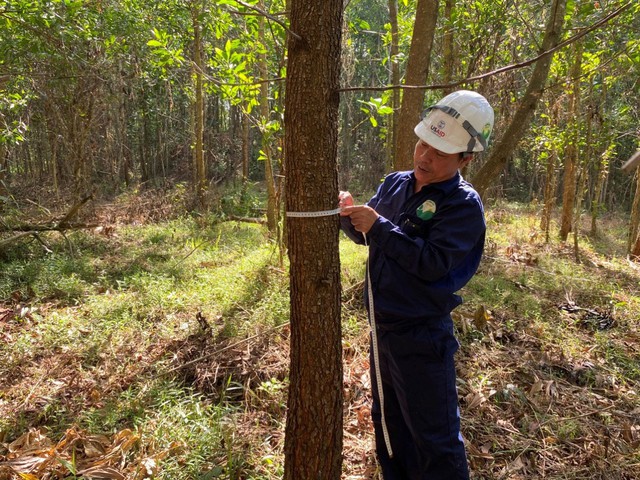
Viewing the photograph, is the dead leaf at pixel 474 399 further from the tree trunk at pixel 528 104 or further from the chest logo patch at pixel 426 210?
the tree trunk at pixel 528 104

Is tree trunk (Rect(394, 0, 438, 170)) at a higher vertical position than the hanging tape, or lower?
higher

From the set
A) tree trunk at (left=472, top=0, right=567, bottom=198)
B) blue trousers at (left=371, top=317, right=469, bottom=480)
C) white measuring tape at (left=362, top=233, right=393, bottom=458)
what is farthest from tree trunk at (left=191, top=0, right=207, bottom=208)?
blue trousers at (left=371, top=317, right=469, bottom=480)

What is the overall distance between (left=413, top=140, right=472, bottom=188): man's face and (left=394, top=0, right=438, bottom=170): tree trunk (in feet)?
7.48

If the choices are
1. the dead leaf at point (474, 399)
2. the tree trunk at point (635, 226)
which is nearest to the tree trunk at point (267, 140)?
the dead leaf at point (474, 399)

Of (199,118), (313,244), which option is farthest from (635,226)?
(199,118)

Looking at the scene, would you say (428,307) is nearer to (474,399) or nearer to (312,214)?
(312,214)

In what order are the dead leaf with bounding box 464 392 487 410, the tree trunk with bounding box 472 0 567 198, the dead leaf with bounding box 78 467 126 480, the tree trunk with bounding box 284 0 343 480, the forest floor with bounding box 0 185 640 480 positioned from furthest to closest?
the tree trunk with bounding box 472 0 567 198, the dead leaf with bounding box 464 392 487 410, the forest floor with bounding box 0 185 640 480, the dead leaf with bounding box 78 467 126 480, the tree trunk with bounding box 284 0 343 480

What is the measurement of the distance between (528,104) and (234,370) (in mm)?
3639

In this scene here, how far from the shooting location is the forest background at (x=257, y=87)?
12.9 ft

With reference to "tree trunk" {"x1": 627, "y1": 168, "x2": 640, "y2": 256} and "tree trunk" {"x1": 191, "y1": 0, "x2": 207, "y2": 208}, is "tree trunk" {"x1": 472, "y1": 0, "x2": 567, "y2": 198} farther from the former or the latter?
"tree trunk" {"x1": 191, "y1": 0, "x2": 207, "y2": 208}

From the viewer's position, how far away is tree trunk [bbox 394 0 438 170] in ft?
13.3

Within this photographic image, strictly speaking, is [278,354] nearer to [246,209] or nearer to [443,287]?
[443,287]

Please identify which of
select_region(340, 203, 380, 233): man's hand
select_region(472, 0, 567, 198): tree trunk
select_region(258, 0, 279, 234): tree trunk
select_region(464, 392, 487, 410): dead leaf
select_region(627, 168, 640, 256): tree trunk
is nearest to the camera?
select_region(340, 203, 380, 233): man's hand

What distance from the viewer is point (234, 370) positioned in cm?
327
